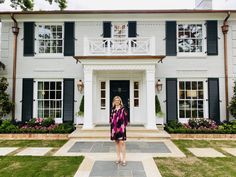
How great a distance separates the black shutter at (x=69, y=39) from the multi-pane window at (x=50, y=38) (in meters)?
0.38

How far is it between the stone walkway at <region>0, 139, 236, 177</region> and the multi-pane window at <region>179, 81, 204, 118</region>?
311 centimetres

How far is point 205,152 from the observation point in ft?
23.4

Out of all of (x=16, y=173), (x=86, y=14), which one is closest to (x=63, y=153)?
(x=16, y=173)

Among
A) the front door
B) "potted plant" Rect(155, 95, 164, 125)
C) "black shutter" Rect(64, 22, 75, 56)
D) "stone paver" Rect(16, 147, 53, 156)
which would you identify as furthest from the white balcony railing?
"stone paver" Rect(16, 147, 53, 156)

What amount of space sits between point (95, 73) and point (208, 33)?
627cm

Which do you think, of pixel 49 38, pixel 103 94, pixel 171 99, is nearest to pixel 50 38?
pixel 49 38

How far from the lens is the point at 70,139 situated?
898 centimetres

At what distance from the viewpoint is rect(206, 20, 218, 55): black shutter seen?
1111 centimetres

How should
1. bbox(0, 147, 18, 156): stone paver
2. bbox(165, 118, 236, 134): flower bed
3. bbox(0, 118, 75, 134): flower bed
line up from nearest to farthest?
bbox(0, 147, 18, 156): stone paver → bbox(165, 118, 236, 134): flower bed → bbox(0, 118, 75, 134): flower bed

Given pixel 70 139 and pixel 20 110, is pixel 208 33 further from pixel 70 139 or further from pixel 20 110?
pixel 20 110

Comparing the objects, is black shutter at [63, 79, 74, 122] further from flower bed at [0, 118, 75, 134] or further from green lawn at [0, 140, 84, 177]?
green lawn at [0, 140, 84, 177]

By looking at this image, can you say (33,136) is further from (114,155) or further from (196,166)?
(196,166)

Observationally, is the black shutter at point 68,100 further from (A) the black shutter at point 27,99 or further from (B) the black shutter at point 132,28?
(B) the black shutter at point 132,28

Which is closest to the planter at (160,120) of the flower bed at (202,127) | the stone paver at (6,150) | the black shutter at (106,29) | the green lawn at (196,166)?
the flower bed at (202,127)
